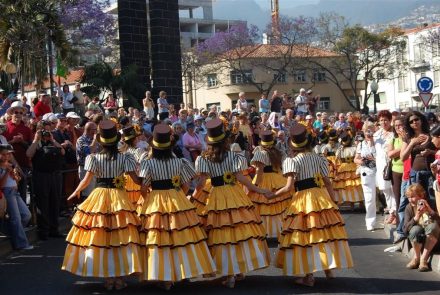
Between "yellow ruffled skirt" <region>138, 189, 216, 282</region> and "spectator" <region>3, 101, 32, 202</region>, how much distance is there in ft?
16.5

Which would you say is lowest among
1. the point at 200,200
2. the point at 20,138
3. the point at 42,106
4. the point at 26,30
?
the point at 200,200

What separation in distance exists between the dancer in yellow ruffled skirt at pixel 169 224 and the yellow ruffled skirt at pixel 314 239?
995 mm

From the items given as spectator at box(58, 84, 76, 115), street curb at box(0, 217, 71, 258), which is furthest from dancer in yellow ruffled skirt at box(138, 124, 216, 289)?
spectator at box(58, 84, 76, 115)

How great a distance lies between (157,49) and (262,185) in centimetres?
1971

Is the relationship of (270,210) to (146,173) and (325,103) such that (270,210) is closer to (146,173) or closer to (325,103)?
(146,173)

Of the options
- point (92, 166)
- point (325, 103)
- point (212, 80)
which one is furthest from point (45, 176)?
point (325, 103)

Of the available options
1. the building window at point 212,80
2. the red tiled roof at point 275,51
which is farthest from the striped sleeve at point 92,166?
the building window at point 212,80

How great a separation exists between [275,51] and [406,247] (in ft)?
174

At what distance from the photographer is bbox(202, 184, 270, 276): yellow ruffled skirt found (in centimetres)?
940

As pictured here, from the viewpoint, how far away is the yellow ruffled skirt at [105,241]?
9.31 m

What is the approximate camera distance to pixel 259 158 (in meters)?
12.8

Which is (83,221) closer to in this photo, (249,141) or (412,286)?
(412,286)

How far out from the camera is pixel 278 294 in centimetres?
910

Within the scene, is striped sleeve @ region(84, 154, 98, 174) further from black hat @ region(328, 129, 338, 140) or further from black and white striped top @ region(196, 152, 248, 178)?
black hat @ region(328, 129, 338, 140)
